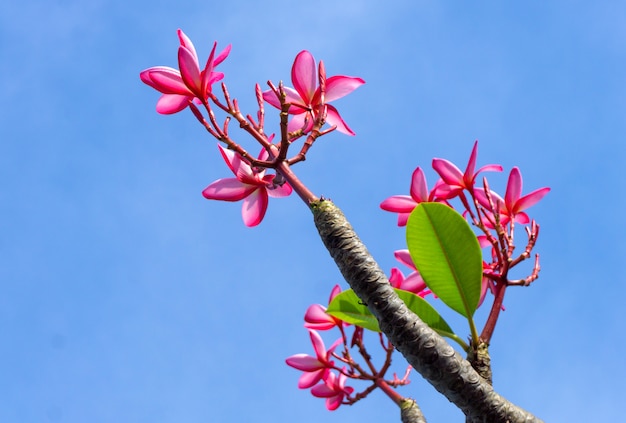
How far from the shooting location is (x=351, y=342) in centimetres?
203

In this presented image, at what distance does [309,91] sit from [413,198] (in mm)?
438

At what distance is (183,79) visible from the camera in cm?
150

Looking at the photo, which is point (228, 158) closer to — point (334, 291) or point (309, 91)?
point (309, 91)

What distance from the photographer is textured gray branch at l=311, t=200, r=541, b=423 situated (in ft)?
4.16

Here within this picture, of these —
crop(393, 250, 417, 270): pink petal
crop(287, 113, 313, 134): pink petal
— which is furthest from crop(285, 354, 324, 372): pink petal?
crop(287, 113, 313, 134): pink petal

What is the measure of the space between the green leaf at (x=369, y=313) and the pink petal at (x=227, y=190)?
33cm

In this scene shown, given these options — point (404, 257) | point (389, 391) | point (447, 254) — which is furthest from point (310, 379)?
point (447, 254)

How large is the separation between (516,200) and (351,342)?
0.60 m

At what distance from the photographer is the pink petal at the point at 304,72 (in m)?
1.55

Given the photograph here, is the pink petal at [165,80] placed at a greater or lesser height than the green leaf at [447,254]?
greater

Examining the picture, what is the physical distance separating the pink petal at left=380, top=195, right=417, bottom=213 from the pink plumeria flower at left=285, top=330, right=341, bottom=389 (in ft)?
1.56

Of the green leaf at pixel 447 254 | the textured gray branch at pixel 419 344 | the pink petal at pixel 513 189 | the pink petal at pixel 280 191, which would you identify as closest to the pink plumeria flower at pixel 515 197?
the pink petal at pixel 513 189

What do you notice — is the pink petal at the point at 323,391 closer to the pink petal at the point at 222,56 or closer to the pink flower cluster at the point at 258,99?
the pink flower cluster at the point at 258,99

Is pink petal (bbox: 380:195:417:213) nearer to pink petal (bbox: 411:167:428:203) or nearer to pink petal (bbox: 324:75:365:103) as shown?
pink petal (bbox: 411:167:428:203)
